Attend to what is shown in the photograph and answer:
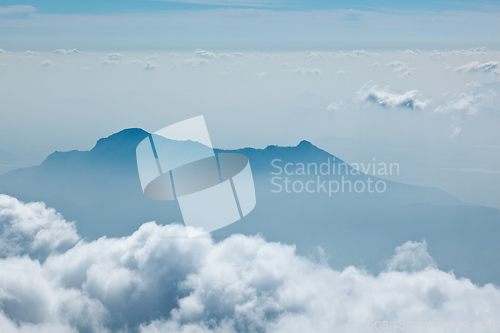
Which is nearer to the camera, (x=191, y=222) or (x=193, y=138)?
(x=191, y=222)

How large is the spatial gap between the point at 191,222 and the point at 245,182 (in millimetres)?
4065

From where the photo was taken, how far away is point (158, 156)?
73.9ft

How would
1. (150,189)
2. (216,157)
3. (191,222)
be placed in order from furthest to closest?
(216,157) < (150,189) < (191,222)

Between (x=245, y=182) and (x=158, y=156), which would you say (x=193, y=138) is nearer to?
(x=158, y=156)

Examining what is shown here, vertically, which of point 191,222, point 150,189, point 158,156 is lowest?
point 191,222

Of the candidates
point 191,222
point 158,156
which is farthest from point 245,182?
point 158,156

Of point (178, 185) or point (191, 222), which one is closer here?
point (191, 222)

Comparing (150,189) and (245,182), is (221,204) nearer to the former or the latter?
(245,182)

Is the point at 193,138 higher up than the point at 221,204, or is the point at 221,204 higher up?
the point at 193,138

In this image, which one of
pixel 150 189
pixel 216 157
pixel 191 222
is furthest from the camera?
pixel 216 157

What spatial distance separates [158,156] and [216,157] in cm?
409

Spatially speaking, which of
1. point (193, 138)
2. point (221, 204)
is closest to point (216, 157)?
point (193, 138)

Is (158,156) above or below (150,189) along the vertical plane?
above

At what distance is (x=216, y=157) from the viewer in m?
24.9
